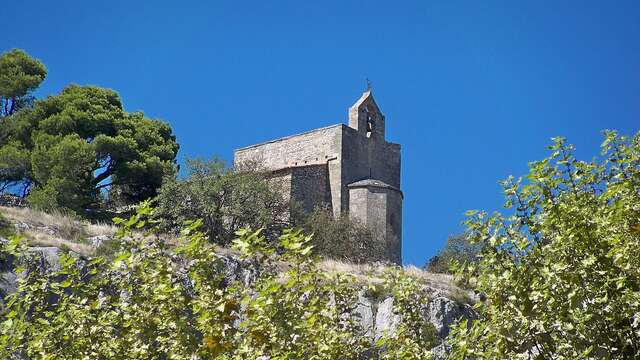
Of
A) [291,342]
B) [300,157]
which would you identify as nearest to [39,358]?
[291,342]

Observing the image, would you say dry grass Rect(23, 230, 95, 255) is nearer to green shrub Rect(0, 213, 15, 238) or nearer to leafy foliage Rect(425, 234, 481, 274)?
green shrub Rect(0, 213, 15, 238)

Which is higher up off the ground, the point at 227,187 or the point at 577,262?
the point at 227,187

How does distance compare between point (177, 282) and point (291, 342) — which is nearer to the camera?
point (291, 342)

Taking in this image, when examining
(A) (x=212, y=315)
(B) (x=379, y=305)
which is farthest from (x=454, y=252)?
(A) (x=212, y=315)

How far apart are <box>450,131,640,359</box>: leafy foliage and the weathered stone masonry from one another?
32495mm

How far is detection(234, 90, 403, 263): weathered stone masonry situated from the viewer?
4069cm

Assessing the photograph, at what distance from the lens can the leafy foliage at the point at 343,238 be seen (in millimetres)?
37031

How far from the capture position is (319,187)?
138 feet

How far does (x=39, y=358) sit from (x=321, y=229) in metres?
29.8

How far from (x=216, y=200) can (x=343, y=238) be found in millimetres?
6765

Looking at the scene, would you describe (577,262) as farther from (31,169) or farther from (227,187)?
(31,169)

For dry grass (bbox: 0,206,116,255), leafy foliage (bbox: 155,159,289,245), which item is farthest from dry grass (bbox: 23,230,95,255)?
leafy foliage (bbox: 155,159,289,245)

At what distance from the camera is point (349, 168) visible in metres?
43.1

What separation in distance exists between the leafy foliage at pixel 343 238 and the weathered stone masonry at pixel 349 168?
2.91 ft
